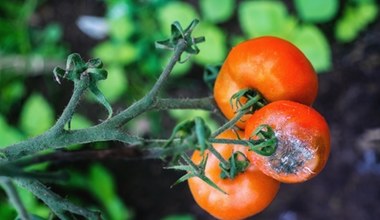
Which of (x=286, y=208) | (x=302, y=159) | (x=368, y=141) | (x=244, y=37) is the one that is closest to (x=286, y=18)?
(x=244, y=37)

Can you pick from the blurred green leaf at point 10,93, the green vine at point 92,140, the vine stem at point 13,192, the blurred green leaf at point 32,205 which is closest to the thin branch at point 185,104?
the green vine at point 92,140

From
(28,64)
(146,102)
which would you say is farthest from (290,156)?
(28,64)

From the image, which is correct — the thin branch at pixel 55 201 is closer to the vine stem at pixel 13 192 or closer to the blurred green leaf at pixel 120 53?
the vine stem at pixel 13 192

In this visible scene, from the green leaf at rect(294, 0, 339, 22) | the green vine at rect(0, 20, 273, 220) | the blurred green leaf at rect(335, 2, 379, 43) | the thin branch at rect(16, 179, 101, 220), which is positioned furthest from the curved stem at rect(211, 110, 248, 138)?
the blurred green leaf at rect(335, 2, 379, 43)

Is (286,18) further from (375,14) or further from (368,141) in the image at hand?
(368,141)

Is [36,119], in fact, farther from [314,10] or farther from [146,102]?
[146,102]

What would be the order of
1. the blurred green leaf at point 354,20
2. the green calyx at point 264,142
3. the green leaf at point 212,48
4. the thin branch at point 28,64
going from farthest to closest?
the thin branch at point 28,64, the blurred green leaf at point 354,20, the green leaf at point 212,48, the green calyx at point 264,142

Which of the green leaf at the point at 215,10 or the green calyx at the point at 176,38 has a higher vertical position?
the green calyx at the point at 176,38
